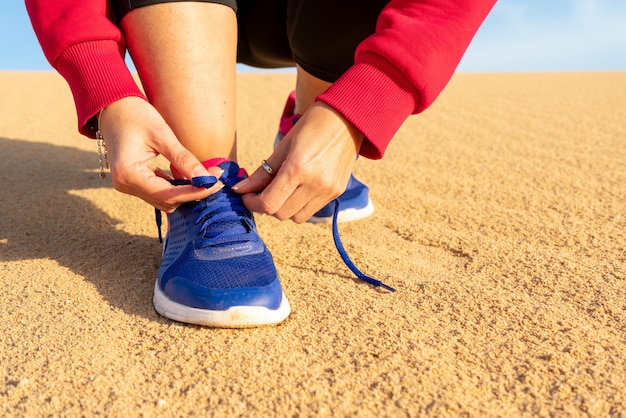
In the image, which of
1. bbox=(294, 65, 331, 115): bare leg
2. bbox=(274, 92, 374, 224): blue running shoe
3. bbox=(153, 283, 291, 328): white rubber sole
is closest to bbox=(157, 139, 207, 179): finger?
bbox=(153, 283, 291, 328): white rubber sole

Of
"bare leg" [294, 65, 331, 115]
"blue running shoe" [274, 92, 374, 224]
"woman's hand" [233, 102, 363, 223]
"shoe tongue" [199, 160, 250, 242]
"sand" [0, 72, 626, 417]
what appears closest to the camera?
"sand" [0, 72, 626, 417]

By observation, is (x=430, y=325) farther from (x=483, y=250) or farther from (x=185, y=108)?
(x=185, y=108)

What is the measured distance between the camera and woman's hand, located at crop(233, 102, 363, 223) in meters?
1.02

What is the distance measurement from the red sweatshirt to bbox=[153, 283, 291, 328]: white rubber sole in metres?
0.39

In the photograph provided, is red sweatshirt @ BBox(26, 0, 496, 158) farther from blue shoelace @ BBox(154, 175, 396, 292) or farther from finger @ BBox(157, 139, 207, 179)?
blue shoelace @ BBox(154, 175, 396, 292)

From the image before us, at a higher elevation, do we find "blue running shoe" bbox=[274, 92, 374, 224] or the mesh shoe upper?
the mesh shoe upper

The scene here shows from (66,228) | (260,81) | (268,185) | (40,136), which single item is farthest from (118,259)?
(260,81)

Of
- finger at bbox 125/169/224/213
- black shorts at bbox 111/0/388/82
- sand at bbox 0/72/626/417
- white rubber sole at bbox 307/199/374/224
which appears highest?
black shorts at bbox 111/0/388/82

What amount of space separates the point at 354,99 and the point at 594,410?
67 centimetres

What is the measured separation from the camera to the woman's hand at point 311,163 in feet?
3.33

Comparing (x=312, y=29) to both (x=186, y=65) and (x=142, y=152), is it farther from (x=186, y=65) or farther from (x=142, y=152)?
(x=142, y=152)

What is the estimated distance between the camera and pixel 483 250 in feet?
4.72

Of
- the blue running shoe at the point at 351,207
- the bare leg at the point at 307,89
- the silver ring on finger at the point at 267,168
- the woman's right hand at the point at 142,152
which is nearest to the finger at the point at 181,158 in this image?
the woman's right hand at the point at 142,152

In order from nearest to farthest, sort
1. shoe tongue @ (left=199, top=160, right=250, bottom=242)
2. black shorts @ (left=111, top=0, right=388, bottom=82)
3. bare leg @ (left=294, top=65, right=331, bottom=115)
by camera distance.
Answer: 1. shoe tongue @ (left=199, top=160, right=250, bottom=242)
2. black shorts @ (left=111, top=0, right=388, bottom=82)
3. bare leg @ (left=294, top=65, right=331, bottom=115)
